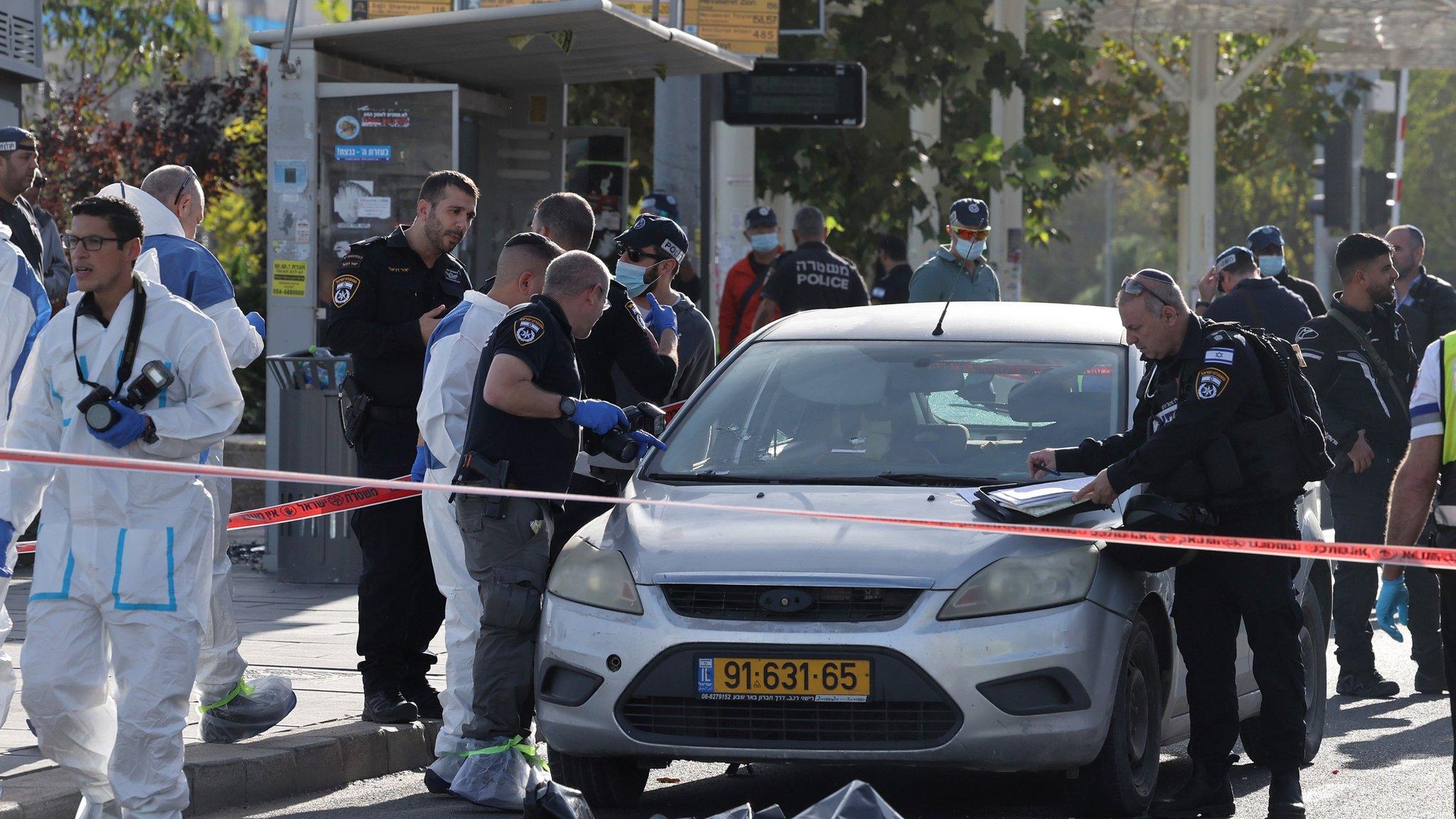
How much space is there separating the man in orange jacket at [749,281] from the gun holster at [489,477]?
22.9 ft

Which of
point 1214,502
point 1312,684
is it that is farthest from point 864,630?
point 1312,684

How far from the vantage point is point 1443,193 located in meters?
78.0

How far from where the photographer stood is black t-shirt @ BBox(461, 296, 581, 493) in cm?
662

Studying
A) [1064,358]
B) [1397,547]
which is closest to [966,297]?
[1064,358]

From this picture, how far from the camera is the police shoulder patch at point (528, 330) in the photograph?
659 cm

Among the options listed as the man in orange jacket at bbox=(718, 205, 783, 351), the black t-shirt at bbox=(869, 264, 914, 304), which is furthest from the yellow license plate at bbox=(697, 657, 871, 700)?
the black t-shirt at bbox=(869, 264, 914, 304)

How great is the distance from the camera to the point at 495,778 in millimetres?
6691

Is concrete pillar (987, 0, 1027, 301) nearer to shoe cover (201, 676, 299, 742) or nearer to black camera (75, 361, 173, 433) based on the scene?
shoe cover (201, 676, 299, 742)

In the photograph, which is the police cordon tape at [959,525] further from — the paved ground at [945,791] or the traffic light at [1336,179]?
the traffic light at [1336,179]

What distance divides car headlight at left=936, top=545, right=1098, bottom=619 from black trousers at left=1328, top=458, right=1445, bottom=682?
396 cm

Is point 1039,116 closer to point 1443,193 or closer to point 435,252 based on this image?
point 435,252

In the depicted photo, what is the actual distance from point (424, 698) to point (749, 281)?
6287mm

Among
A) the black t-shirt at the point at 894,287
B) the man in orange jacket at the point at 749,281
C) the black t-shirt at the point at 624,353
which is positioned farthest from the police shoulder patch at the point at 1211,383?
the black t-shirt at the point at 894,287

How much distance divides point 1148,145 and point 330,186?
28.1 metres
